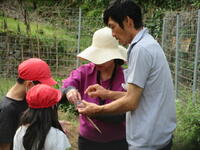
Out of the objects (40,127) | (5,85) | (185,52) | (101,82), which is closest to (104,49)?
(101,82)

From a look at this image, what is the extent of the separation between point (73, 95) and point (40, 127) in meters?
0.33

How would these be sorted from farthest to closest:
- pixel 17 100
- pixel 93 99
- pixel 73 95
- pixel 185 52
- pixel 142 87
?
pixel 185 52
pixel 17 100
pixel 93 99
pixel 73 95
pixel 142 87

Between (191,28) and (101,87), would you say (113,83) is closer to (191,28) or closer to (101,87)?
(101,87)

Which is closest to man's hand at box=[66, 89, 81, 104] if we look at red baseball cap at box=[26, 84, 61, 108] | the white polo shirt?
red baseball cap at box=[26, 84, 61, 108]

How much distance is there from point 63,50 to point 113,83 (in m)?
4.96

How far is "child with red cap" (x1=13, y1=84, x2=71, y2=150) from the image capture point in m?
2.62

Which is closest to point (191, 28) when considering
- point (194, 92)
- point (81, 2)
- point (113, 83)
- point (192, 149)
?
point (194, 92)

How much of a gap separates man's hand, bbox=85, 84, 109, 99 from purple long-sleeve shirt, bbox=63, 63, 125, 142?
5.3 inches

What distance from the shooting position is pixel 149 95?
2262mm

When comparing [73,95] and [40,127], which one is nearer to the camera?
[40,127]

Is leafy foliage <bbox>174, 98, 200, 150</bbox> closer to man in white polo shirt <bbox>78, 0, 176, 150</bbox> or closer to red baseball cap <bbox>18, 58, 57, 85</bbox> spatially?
red baseball cap <bbox>18, 58, 57, 85</bbox>

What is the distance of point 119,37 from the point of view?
2.39 metres

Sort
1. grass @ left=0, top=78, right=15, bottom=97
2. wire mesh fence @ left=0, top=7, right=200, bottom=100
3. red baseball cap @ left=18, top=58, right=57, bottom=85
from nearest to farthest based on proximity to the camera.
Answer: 1. red baseball cap @ left=18, top=58, right=57, bottom=85
2. grass @ left=0, top=78, right=15, bottom=97
3. wire mesh fence @ left=0, top=7, right=200, bottom=100

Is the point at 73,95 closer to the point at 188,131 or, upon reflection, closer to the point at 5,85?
the point at 188,131
